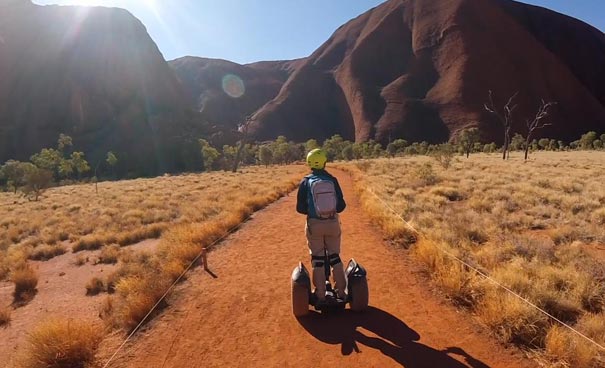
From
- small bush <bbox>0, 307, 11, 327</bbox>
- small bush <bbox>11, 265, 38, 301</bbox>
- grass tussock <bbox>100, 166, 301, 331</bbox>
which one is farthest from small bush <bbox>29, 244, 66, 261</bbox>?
small bush <bbox>0, 307, 11, 327</bbox>

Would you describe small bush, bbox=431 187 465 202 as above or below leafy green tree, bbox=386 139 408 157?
above

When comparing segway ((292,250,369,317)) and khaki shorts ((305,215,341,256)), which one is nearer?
khaki shorts ((305,215,341,256))

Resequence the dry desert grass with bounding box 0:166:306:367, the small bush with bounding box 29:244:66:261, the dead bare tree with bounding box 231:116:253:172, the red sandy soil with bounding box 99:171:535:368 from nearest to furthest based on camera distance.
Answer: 1. the red sandy soil with bounding box 99:171:535:368
2. the dry desert grass with bounding box 0:166:306:367
3. the small bush with bounding box 29:244:66:261
4. the dead bare tree with bounding box 231:116:253:172

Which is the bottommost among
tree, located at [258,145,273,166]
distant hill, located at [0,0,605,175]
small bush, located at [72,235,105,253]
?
tree, located at [258,145,273,166]

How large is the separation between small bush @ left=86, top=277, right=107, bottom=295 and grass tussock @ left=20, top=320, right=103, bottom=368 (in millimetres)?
3690

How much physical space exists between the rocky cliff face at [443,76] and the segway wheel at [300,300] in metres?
116

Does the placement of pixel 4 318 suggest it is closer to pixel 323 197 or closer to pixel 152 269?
pixel 152 269

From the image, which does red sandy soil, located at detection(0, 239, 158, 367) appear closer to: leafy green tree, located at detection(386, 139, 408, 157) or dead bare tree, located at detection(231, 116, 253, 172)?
dead bare tree, located at detection(231, 116, 253, 172)

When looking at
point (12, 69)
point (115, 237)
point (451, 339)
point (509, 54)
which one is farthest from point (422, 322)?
point (509, 54)

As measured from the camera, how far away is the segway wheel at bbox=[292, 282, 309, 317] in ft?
18.1

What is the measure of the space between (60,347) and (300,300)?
3.24m

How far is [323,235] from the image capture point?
5.47m

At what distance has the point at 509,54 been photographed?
132 metres

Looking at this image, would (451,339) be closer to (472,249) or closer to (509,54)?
(472,249)
